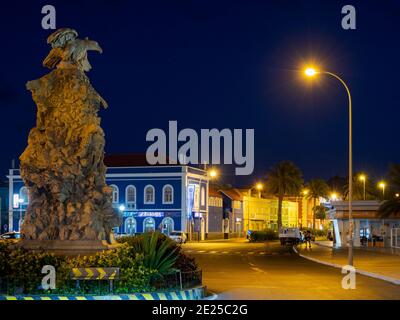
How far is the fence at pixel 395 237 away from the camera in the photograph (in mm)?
58769

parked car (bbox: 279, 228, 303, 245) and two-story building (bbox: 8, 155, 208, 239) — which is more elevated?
two-story building (bbox: 8, 155, 208, 239)

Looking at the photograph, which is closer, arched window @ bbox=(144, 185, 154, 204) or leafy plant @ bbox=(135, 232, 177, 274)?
leafy plant @ bbox=(135, 232, 177, 274)

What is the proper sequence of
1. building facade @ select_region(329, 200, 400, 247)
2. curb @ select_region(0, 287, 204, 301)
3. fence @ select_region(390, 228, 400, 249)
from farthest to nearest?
building facade @ select_region(329, 200, 400, 247) → fence @ select_region(390, 228, 400, 249) → curb @ select_region(0, 287, 204, 301)

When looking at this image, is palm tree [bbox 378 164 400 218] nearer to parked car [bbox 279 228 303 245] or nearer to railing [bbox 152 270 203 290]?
parked car [bbox 279 228 303 245]

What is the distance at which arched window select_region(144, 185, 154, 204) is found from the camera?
272ft

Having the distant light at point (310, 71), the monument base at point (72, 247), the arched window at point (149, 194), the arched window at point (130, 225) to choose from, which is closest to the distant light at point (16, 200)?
the arched window at point (130, 225)

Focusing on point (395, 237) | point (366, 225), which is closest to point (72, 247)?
point (395, 237)

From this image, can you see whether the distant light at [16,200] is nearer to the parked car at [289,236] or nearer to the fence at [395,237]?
the parked car at [289,236]

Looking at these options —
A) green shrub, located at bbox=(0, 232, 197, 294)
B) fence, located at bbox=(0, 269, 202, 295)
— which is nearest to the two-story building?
green shrub, located at bbox=(0, 232, 197, 294)

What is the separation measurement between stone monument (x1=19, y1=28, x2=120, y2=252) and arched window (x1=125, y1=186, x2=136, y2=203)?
204ft

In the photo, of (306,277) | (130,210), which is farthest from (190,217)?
(306,277)

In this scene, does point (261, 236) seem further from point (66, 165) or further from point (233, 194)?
point (66, 165)

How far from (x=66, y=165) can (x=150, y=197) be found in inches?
2458
